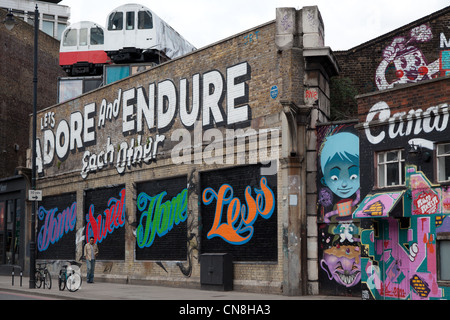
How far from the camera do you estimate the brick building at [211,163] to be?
20.5m

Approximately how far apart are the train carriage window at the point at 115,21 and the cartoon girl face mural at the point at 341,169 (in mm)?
20678

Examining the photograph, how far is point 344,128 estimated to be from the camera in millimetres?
20062

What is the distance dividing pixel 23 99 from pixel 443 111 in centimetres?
3430

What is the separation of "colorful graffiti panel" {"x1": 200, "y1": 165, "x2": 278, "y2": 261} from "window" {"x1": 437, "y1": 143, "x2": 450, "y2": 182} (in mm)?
5894

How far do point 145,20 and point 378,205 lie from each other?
76.2ft

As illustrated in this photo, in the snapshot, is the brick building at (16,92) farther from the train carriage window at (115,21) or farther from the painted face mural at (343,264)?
the painted face mural at (343,264)

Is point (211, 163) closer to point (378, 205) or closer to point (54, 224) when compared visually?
point (378, 205)

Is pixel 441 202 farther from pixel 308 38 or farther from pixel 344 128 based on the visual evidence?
pixel 308 38

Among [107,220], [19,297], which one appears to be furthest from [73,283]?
[107,220]

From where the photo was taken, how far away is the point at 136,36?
3684 centimetres

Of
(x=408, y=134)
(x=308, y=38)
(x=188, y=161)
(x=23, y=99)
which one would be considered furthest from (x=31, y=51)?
(x=408, y=134)

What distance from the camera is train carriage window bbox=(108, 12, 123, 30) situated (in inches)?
1465

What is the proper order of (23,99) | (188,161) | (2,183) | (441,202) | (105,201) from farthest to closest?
(23,99), (2,183), (105,201), (188,161), (441,202)

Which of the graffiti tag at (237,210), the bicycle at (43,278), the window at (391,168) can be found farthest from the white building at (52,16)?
the window at (391,168)
